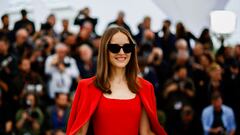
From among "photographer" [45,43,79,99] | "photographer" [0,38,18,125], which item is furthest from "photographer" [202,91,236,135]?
"photographer" [0,38,18,125]

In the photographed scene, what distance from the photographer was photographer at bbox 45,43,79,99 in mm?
7219

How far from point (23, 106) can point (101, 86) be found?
4798 millimetres

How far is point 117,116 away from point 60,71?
481cm

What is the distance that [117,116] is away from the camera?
2.51 meters

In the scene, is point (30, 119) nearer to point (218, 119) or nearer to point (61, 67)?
point (61, 67)

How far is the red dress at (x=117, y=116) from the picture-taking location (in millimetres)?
2504

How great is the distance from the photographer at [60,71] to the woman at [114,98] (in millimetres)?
4639

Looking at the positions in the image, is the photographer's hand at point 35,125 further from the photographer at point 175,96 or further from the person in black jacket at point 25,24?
the photographer at point 175,96

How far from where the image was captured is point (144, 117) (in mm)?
2594

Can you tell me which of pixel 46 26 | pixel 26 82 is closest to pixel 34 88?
pixel 26 82

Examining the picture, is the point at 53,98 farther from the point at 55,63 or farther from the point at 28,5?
the point at 28,5

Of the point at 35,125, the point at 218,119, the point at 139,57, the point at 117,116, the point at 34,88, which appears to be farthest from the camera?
the point at 139,57

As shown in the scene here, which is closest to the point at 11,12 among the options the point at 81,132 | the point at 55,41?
the point at 55,41

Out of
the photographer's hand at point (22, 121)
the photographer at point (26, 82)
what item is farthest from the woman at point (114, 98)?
the photographer at point (26, 82)
